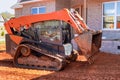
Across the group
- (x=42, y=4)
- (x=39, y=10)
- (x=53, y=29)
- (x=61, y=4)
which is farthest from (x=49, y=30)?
(x=39, y=10)

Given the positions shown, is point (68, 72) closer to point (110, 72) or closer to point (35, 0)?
point (110, 72)

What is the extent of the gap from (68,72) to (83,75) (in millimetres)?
772

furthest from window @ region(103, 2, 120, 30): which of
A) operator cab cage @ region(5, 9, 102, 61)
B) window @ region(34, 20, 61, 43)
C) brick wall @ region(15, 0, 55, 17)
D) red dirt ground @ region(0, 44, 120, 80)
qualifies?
window @ region(34, 20, 61, 43)

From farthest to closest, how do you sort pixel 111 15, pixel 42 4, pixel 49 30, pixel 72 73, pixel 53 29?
pixel 42 4, pixel 111 15, pixel 49 30, pixel 53 29, pixel 72 73

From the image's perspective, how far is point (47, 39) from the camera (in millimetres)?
10453

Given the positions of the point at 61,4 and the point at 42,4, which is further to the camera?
the point at 42,4

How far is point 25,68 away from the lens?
10.4 m

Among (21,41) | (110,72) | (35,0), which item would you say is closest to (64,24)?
(21,41)

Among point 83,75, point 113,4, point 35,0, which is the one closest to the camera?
point 83,75

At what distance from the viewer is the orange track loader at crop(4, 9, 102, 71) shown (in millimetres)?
9773

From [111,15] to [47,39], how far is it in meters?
7.16

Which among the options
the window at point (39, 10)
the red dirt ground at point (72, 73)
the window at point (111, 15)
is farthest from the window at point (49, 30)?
the window at point (39, 10)

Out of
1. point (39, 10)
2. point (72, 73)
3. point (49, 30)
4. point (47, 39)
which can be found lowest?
point (72, 73)

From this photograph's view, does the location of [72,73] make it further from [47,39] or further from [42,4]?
[42,4]
